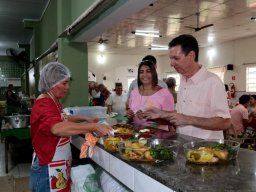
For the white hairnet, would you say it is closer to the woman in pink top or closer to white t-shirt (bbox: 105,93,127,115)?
the woman in pink top

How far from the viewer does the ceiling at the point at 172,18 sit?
5637mm

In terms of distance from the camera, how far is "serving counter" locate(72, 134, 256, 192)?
3.51 ft

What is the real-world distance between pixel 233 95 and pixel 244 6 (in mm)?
4838

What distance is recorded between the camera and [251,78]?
9422mm

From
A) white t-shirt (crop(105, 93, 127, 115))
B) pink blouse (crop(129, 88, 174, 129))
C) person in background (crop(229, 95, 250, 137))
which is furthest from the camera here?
white t-shirt (crop(105, 93, 127, 115))

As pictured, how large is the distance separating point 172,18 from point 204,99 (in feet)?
16.8

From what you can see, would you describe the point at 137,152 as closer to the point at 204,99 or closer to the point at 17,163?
the point at 204,99

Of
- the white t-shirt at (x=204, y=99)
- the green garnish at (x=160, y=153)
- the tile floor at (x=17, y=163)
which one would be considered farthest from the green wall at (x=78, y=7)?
the tile floor at (x=17, y=163)

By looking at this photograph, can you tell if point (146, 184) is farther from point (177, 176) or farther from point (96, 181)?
point (96, 181)

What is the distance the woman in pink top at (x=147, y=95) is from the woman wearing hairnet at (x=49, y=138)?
839 millimetres

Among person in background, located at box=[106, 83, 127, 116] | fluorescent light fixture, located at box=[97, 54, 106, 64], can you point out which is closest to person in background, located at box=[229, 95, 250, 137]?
person in background, located at box=[106, 83, 127, 116]

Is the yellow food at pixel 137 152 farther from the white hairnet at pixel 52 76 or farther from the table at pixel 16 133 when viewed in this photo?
the table at pixel 16 133

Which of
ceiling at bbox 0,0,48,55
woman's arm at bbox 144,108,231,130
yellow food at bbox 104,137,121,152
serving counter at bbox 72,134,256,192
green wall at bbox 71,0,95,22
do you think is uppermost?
ceiling at bbox 0,0,48,55

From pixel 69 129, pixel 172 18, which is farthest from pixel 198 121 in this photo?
pixel 172 18
